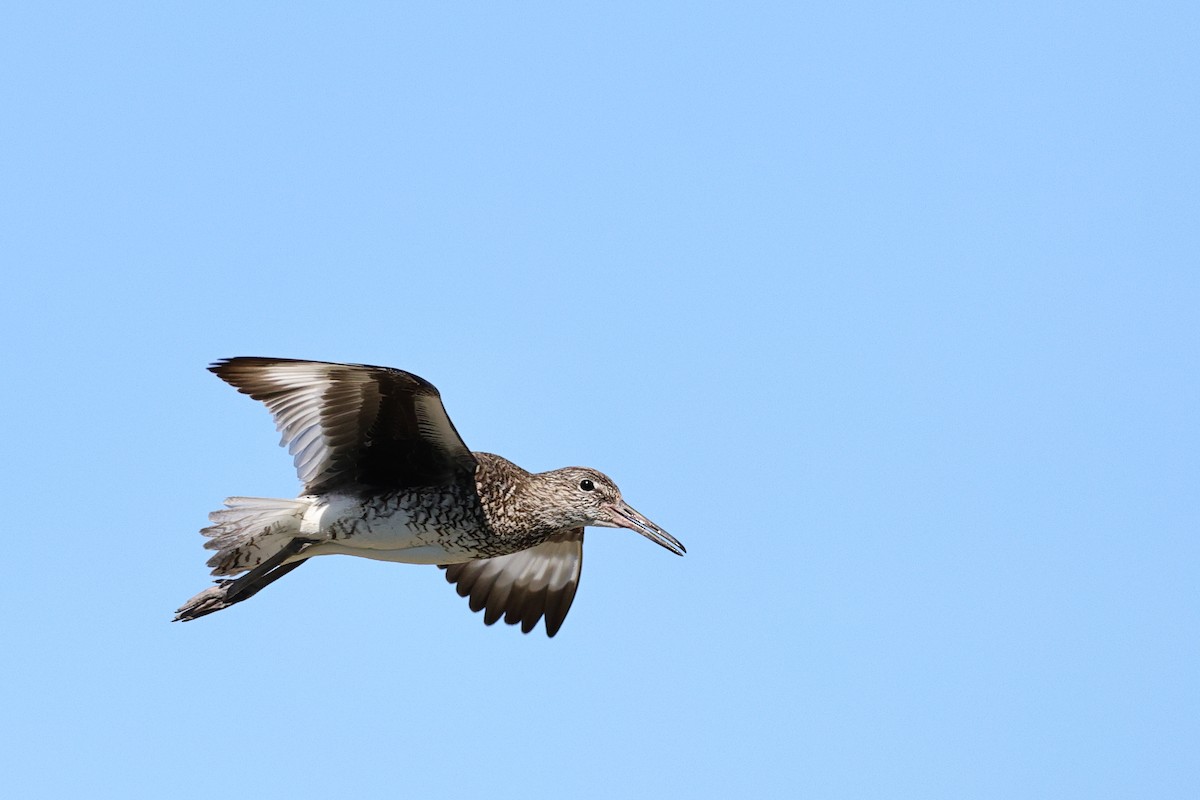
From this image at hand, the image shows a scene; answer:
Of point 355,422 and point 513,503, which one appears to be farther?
point 513,503

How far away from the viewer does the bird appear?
10.9 metres

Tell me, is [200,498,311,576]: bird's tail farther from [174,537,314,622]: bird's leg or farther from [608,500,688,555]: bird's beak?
[608,500,688,555]: bird's beak

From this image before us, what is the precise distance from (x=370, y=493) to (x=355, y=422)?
49 centimetres

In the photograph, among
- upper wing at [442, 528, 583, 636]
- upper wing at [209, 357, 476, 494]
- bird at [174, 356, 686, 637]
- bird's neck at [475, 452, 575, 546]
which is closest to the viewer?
upper wing at [209, 357, 476, 494]

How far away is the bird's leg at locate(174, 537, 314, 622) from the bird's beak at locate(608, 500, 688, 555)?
2.18 meters

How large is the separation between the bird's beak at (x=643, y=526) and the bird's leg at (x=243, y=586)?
218 centimetres

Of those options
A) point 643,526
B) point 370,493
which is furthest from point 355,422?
point 643,526

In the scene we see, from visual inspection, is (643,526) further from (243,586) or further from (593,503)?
(243,586)

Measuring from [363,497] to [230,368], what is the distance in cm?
127

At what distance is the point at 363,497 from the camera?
11172mm

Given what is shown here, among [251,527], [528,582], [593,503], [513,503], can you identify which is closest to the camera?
[251,527]

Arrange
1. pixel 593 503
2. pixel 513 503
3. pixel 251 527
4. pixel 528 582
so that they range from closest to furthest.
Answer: pixel 251 527, pixel 513 503, pixel 593 503, pixel 528 582

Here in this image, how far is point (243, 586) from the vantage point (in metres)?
11.1

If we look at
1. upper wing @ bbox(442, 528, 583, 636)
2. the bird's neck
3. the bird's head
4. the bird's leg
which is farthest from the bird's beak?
the bird's leg
